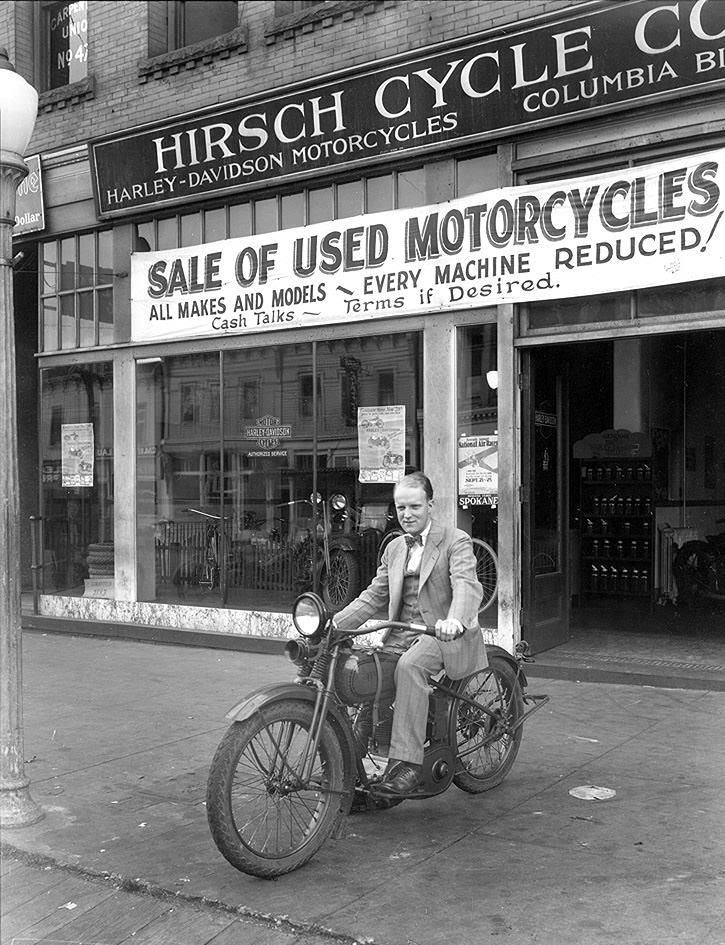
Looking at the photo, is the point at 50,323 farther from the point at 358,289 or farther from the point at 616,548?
the point at 616,548

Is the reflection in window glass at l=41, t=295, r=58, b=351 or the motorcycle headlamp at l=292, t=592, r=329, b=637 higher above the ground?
the reflection in window glass at l=41, t=295, r=58, b=351

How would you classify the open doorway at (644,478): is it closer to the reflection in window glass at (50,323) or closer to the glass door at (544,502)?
the glass door at (544,502)

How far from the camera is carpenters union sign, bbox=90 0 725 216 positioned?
7.88m

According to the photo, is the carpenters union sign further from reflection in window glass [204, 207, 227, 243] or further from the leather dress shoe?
the leather dress shoe

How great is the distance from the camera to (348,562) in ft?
33.0

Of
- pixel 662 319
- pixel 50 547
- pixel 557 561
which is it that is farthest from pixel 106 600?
pixel 662 319

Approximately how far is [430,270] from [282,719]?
5.96 metres

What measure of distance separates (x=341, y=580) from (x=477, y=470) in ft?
6.27

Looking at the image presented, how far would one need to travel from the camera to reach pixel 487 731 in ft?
17.8

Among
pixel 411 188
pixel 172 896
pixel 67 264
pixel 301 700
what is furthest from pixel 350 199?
pixel 172 896

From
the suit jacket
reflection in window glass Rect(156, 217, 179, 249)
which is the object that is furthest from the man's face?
reflection in window glass Rect(156, 217, 179, 249)

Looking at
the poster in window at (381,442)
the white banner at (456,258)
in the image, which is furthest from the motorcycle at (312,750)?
the poster in window at (381,442)

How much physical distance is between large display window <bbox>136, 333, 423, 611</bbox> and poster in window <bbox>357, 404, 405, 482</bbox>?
12mm

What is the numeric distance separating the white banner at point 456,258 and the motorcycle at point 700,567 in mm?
5003
